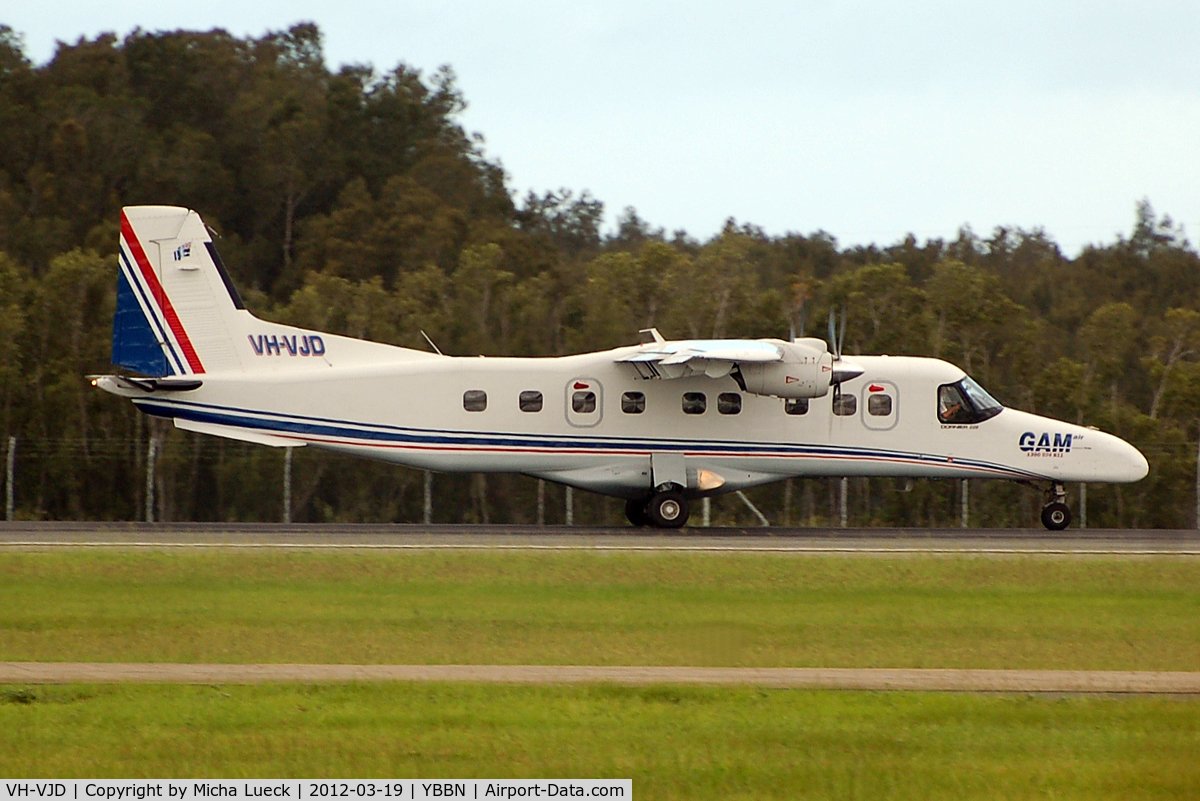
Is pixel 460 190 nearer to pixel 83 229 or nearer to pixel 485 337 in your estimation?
pixel 83 229

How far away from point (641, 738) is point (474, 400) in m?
15.6

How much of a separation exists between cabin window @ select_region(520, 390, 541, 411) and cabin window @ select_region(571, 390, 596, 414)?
58 centimetres

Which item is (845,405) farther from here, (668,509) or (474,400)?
(474,400)

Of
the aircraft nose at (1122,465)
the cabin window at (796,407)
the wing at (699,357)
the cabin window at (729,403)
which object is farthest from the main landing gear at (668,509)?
the aircraft nose at (1122,465)

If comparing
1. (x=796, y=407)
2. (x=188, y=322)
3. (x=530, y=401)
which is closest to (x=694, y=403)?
(x=796, y=407)

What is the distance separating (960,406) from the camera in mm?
25219

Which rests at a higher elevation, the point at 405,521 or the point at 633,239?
the point at 633,239

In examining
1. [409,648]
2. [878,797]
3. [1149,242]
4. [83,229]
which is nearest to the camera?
[878,797]

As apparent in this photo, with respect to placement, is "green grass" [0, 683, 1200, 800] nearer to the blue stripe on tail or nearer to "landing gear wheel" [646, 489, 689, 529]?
"landing gear wheel" [646, 489, 689, 529]

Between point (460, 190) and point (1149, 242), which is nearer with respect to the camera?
point (460, 190)

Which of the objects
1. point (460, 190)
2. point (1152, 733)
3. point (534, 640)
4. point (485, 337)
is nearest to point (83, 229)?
point (460, 190)

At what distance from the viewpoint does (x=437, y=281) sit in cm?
3869

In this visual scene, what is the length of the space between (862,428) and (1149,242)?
56.9 meters

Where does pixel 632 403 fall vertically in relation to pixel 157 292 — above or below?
below
